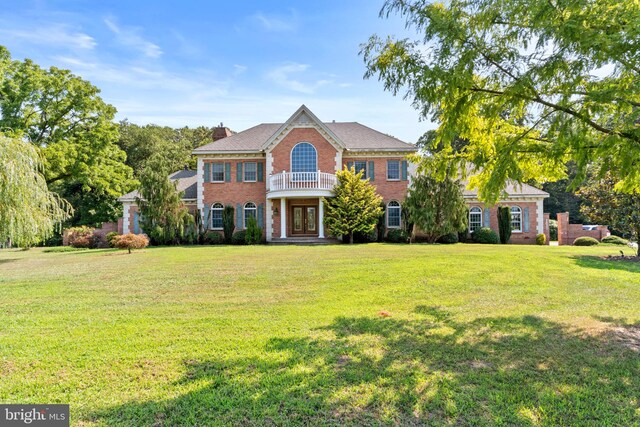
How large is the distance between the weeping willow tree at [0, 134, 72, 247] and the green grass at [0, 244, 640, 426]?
10.9ft

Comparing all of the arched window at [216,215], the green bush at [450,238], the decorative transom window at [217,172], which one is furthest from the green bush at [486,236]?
the decorative transom window at [217,172]

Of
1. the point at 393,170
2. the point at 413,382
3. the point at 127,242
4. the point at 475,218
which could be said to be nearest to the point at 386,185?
the point at 393,170

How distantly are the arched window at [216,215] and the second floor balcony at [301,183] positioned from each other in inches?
160

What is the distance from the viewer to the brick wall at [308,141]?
2309 cm

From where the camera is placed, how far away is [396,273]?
9.52 m

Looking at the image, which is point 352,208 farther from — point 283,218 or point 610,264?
point 610,264

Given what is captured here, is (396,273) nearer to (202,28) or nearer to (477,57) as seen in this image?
(477,57)

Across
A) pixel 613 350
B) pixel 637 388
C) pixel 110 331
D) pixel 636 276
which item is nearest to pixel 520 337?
pixel 613 350

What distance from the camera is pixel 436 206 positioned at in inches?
800

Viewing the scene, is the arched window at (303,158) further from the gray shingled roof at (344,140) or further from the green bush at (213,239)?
the green bush at (213,239)

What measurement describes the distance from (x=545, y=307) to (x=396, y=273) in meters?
3.70

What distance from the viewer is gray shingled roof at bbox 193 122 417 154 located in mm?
23562

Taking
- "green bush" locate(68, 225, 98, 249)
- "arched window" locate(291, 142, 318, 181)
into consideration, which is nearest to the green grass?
"green bush" locate(68, 225, 98, 249)

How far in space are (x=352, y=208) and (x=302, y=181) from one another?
3803 millimetres
